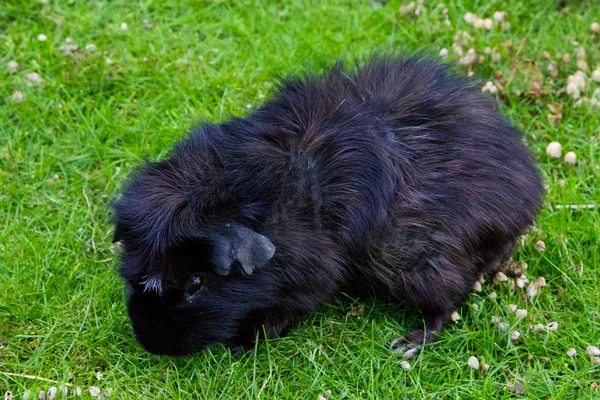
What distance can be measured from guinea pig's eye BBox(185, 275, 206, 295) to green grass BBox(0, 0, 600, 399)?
18.1 inches

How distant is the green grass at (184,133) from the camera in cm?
369

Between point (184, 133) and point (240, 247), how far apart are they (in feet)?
4.28

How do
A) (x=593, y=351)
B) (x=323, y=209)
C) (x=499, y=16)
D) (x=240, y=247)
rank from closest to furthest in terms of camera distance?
(x=240, y=247), (x=323, y=209), (x=593, y=351), (x=499, y=16)

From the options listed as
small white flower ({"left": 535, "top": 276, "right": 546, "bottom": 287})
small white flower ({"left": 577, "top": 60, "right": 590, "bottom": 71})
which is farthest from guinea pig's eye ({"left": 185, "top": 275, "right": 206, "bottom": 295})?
small white flower ({"left": 577, "top": 60, "right": 590, "bottom": 71})

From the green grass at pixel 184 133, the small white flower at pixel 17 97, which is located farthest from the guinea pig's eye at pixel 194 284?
the small white flower at pixel 17 97

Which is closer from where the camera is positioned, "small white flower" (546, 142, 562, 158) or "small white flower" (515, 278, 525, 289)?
"small white flower" (515, 278, 525, 289)

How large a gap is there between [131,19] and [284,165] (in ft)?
8.30

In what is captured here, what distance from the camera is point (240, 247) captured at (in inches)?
127

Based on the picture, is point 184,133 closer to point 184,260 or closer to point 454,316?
point 184,260

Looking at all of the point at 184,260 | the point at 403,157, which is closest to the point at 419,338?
the point at 403,157

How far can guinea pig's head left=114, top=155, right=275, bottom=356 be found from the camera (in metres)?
3.25

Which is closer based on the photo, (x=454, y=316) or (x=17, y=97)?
(x=454, y=316)

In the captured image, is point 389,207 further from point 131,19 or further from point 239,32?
point 131,19

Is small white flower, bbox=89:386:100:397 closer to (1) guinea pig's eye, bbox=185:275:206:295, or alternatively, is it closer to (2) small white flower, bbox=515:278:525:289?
(1) guinea pig's eye, bbox=185:275:206:295
